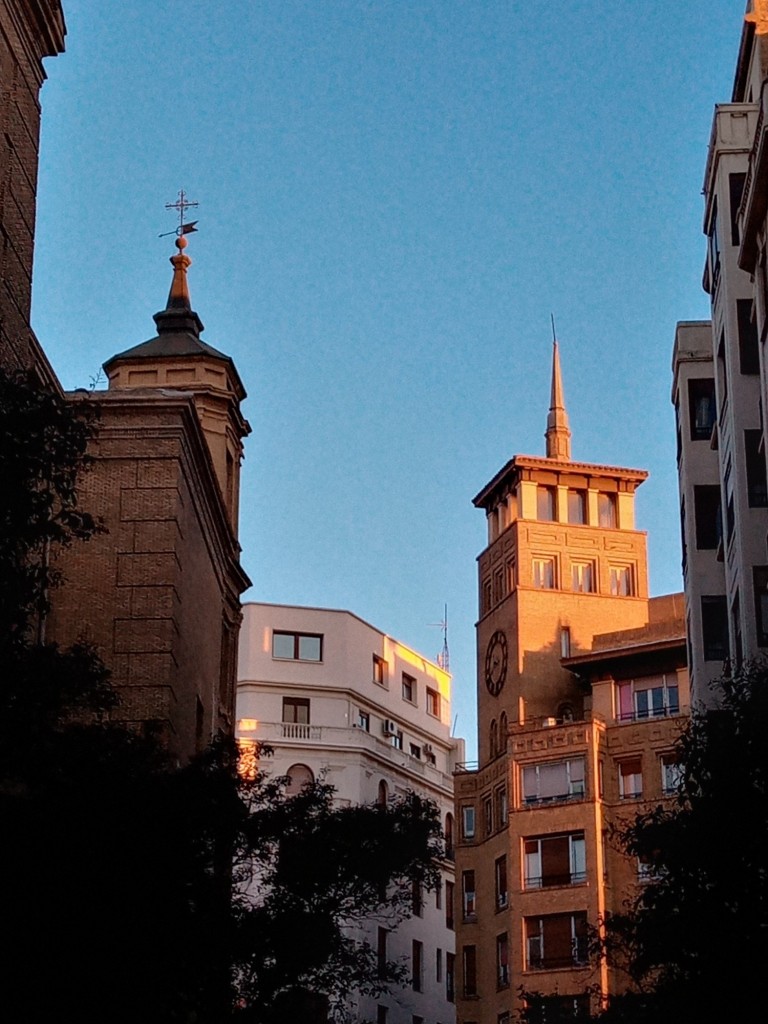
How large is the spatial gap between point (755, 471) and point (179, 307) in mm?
14866

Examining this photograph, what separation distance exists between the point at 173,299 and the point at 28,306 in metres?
18.3

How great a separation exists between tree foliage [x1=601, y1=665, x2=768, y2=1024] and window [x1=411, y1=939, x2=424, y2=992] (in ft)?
186

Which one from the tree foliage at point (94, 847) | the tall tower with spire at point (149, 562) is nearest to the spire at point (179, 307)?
the tall tower with spire at point (149, 562)

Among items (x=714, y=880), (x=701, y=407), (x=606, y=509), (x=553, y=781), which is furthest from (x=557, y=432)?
(x=714, y=880)

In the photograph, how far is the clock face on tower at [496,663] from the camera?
Answer: 82625 mm

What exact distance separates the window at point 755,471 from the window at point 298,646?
4654 cm

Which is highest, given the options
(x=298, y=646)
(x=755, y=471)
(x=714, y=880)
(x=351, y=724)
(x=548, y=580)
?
(x=548, y=580)

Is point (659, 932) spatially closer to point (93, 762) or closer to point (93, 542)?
point (93, 762)

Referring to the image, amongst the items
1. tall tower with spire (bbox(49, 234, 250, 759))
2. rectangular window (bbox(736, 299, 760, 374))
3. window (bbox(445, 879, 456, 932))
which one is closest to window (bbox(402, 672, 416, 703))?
window (bbox(445, 879, 456, 932))

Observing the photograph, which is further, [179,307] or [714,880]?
[179,307]

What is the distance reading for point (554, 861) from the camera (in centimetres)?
7312

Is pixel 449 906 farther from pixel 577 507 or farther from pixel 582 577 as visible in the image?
pixel 577 507

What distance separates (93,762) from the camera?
2380 cm

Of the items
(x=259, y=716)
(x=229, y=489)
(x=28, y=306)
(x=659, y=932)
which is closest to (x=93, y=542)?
(x=28, y=306)
